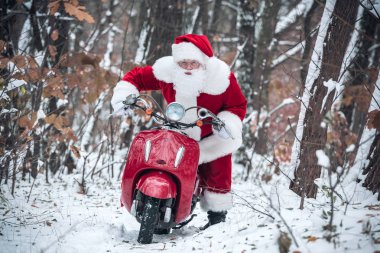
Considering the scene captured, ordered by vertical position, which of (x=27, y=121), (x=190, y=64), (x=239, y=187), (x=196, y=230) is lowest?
(x=196, y=230)

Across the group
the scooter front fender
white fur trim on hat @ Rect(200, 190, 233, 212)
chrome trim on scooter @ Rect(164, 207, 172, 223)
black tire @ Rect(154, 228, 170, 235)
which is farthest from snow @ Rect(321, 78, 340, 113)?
black tire @ Rect(154, 228, 170, 235)

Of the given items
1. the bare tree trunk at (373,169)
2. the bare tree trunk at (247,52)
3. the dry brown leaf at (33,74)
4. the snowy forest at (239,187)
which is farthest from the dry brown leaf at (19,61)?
the bare tree trunk at (247,52)

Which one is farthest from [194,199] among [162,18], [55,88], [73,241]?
[162,18]

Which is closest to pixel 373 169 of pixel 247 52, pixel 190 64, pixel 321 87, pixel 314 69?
pixel 321 87

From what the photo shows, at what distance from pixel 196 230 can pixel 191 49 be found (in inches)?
Result: 74.3

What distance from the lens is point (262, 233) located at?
288 centimetres

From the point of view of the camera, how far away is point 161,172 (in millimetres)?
3178

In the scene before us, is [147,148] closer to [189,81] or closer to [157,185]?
[157,185]

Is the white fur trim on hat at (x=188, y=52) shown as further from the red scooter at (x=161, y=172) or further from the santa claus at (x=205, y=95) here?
the red scooter at (x=161, y=172)

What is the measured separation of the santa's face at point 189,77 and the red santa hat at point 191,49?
7 centimetres

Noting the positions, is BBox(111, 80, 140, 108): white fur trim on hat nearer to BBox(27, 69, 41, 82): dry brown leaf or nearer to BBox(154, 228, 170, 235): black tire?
BBox(27, 69, 41, 82): dry brown leaf

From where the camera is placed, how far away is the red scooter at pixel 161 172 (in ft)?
10.2

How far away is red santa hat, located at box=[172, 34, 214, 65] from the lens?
3.67 meters

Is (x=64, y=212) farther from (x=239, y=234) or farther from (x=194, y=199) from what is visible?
(x=239, y=234)
